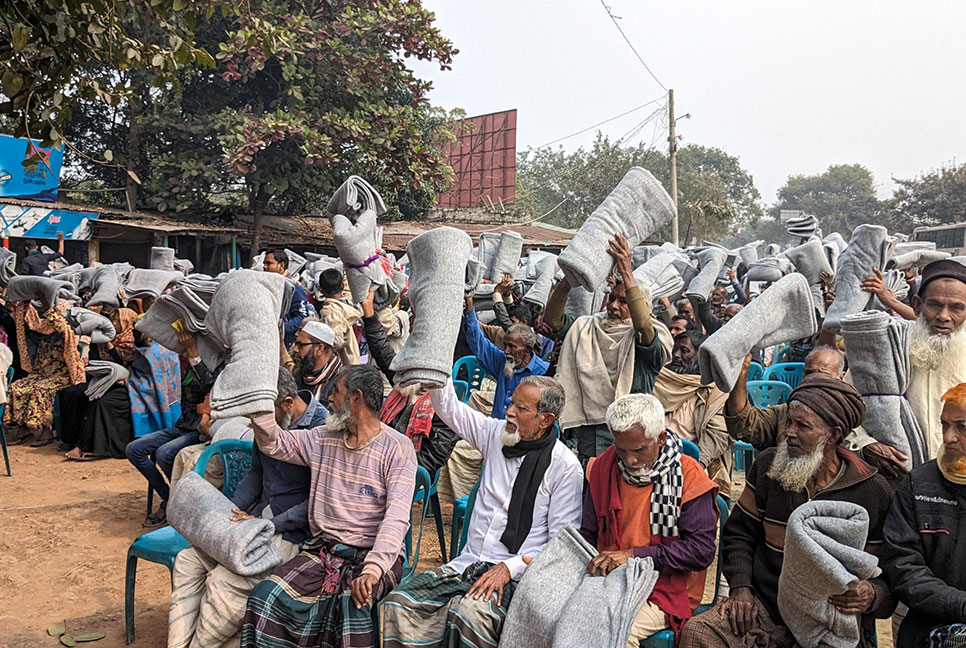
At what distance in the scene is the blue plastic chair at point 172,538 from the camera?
13.0ft

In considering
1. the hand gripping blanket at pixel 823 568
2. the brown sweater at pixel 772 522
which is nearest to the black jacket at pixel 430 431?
the brown sweater at pixel 772 522

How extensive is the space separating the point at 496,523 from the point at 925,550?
5.70ft

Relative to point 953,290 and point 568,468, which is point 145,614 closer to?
point 568,468

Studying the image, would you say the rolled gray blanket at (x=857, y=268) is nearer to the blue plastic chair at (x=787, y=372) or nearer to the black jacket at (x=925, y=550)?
the blue plastic chair at (x=787, y=372)

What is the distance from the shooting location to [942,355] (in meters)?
3.55

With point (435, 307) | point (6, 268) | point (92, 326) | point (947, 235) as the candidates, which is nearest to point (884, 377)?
point (435, 307)

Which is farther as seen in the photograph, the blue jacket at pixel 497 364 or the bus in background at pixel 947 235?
the bus in background at pixel 947 235

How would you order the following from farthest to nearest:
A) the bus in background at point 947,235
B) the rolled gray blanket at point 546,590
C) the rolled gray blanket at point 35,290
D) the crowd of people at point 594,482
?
the bus in background at point 947,235
the rolled gray blanket at point 35,290
the rolled gray blanket at point 546,590
the crowd of people at point 594,482

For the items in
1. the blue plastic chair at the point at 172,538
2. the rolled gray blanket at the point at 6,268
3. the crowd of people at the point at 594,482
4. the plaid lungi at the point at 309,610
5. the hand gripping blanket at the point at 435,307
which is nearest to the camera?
the crowd of people at the point at 594,482

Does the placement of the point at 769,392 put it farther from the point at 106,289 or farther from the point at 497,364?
the point at 106,289

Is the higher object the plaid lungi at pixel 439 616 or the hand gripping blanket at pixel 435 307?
the hand gripping blanket at pixel 435 307

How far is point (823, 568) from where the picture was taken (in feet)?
8.45

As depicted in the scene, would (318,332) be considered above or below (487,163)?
below

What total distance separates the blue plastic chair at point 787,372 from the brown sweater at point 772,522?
3.44m
